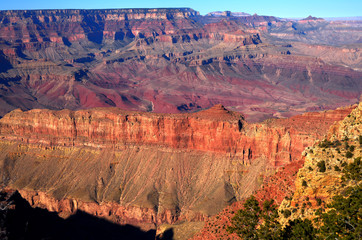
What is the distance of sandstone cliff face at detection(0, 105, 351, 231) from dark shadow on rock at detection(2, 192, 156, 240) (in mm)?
1968

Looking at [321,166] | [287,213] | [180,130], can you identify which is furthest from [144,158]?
[321,166]

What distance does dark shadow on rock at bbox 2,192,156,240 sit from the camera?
50.2 m

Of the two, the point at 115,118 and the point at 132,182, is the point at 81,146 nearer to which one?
the point at 115,118

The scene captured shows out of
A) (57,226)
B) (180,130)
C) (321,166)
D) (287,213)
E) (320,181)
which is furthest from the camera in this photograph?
(180,130)

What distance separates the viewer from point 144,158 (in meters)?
80.2

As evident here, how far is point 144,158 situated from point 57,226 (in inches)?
996

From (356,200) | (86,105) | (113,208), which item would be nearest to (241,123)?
(113,208)

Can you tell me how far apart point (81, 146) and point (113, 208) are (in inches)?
789

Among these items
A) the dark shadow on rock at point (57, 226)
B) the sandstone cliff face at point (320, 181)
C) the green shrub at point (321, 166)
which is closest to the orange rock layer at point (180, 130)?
the dark shadow on rock at point (57, 226)

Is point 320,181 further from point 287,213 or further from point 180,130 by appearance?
point 180,130

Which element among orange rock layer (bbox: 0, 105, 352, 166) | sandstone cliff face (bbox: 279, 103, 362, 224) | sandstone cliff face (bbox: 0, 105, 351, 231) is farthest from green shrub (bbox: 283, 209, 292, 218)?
orange rock layer (bbox: 0, 105, 352, 166)

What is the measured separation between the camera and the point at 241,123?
7712 cm

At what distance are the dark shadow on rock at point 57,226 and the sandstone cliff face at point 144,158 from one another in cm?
197

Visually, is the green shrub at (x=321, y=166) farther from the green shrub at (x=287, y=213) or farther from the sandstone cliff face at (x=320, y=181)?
the green shrub at (x=287, y=213)
